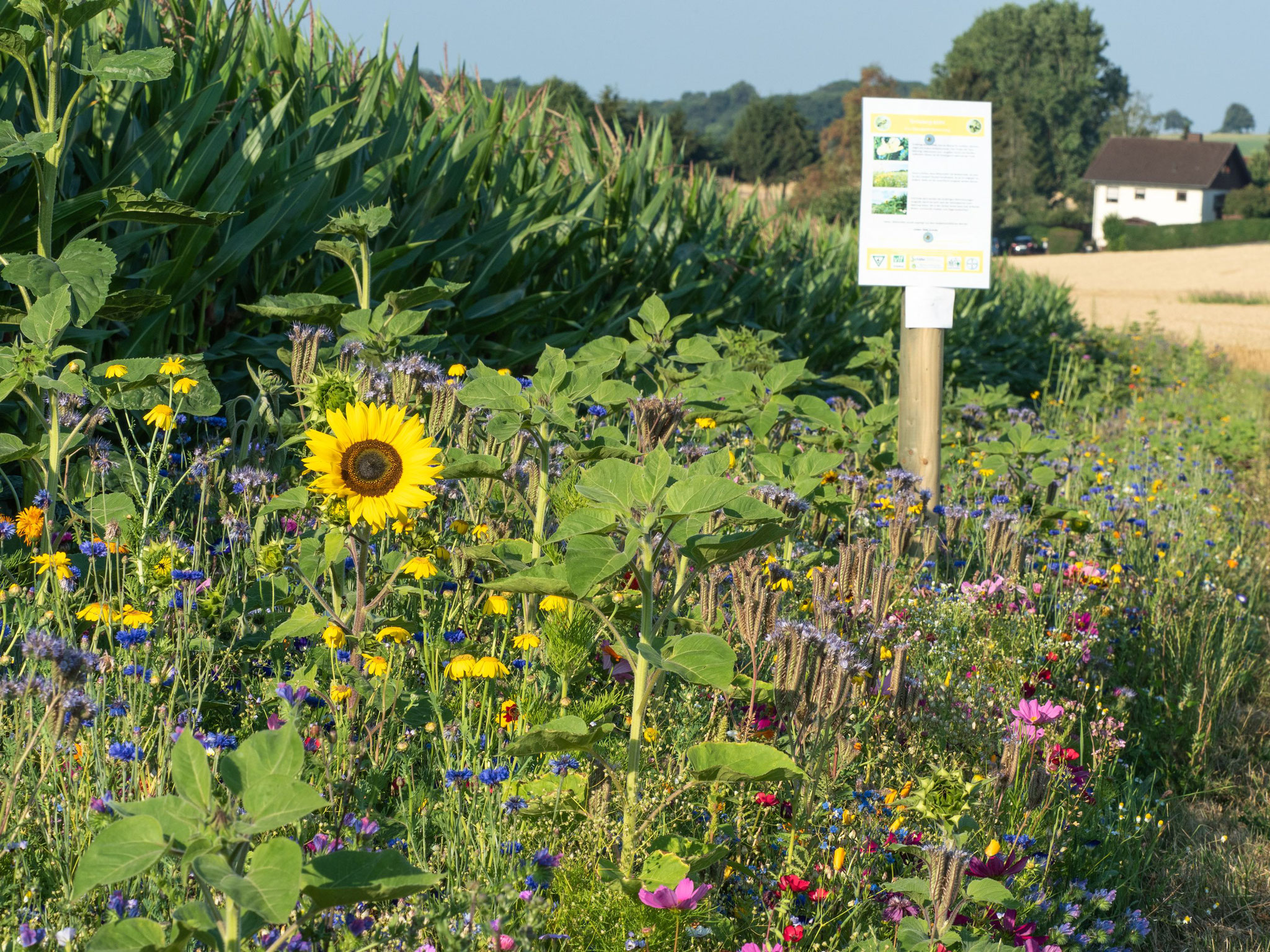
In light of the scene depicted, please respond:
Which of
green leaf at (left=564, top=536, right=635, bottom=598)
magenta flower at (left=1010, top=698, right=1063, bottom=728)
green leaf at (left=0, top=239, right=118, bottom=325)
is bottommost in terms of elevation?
magenta flower at (left=1010, top=698, right=1063, bottom=728)

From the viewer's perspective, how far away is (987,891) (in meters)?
1.71

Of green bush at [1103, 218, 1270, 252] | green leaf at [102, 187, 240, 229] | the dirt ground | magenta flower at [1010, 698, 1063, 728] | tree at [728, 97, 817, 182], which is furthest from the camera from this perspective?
tree at [728, 97, 817, 182]

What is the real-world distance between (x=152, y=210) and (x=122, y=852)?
6.88 feet

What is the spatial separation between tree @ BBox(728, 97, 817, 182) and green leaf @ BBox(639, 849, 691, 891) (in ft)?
222

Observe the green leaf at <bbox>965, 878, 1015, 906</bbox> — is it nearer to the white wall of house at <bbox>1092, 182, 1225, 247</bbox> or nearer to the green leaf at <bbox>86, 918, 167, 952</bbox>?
the green leaf at <bbox>86, 918, 167, 952</bbox>

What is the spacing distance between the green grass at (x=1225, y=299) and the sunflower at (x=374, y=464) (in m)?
28.9

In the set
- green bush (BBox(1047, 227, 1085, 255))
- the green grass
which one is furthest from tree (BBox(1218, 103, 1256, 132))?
the green grass

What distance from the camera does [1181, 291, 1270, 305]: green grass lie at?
2689 cm

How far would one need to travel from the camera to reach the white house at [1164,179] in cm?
6875

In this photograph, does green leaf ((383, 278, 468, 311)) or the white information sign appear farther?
the white information sign

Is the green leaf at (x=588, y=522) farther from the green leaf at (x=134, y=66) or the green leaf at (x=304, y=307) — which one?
the green leaf at (x=304, y=307)

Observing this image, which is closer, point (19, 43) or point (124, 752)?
point (124, 752)

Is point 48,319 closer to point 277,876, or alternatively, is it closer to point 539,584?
point 539,584

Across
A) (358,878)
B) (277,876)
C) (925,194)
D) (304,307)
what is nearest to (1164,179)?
(925,194)
